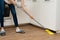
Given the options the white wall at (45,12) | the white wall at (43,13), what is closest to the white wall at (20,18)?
the white wall at (43,13)

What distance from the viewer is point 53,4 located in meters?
2.59

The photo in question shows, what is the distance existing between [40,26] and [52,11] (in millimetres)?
542

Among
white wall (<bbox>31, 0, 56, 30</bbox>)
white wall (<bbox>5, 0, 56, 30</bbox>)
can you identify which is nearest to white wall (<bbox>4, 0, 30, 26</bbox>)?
white wall (<bbox>5, 0, 56, 30</bbox>)

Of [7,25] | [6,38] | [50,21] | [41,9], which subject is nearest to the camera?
[6,38]

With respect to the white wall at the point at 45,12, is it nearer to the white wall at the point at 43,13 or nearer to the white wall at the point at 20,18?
the white wall at the point at 43,13

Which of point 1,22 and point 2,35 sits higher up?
point 1,22

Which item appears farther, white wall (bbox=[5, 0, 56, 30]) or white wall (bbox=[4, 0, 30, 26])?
white wall (bbox=[4, 0, 30, 26])

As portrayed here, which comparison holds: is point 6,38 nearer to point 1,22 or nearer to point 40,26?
point 1,22

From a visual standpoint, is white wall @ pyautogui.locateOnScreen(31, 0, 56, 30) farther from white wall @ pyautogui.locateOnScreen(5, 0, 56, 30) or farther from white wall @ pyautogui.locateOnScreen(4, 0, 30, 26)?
white wall @ pyautogui.locateOnScreen(4, 0, 30, 26)

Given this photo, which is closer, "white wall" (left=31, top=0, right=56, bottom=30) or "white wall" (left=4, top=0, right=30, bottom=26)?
"white wall" (left=31, top=0, right=56, bottom=30)

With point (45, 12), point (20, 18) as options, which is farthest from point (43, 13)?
point (20, 18)

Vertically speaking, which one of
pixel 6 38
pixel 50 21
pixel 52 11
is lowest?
pixel 6 38

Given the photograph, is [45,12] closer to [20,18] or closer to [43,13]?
[43,13]

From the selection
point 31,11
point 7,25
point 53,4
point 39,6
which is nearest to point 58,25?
point 53,4
